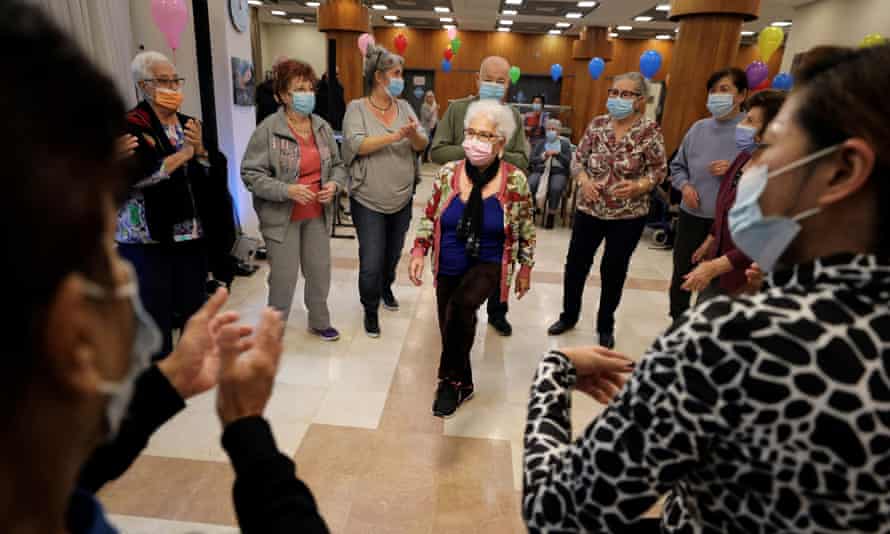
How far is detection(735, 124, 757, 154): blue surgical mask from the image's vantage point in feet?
8.80

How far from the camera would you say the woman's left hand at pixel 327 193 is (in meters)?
2.90

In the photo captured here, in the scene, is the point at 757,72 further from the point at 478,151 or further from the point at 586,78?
the point at 586,78

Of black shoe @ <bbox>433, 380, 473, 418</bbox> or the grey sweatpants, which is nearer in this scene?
black shoe @ <bbox>433, 380, 473, 418</bbox>

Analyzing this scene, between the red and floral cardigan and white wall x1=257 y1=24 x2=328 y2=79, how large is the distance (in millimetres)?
15415

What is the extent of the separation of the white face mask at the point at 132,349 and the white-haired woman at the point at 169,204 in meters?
1.87

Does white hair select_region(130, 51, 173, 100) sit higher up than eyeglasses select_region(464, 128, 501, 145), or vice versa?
white hair select_region(130, 51, 173, 100)

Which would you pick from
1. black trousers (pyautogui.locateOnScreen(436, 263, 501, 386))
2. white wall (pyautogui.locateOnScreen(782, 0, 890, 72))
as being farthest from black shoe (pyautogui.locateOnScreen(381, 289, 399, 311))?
white wall (pyautogui.locateOnScreen(782, 0, 890, 72))

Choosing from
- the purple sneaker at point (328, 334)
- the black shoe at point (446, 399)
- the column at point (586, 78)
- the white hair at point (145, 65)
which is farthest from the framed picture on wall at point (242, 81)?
the column at point (586, 78)

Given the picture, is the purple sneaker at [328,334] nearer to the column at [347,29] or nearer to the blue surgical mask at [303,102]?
the blue surgical mask at [303,102]

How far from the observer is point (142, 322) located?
2.10 feet

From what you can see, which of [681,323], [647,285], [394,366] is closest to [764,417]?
[681,323]

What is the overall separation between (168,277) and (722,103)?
3283mm

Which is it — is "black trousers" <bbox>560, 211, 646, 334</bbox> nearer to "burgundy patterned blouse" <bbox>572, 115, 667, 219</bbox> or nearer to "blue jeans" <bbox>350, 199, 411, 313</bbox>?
"burgundy patterned blouse" <bbox>572, 115, 667, 219</bbox>

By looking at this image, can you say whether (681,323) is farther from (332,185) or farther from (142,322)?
(332,185)
